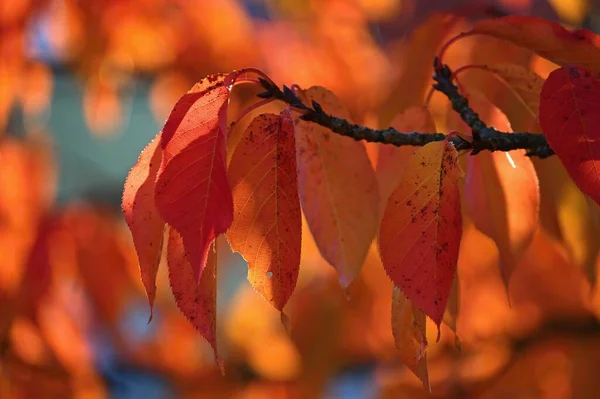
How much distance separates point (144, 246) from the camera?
1.82 ft

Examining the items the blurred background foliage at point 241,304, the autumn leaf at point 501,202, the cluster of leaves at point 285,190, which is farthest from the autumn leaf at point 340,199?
the blurred background foliage at point 241,304

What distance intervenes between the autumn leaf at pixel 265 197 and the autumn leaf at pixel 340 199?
5.4 inches

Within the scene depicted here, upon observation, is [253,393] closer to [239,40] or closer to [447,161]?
[239,40]

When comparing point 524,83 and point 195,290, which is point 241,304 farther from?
point 195,290

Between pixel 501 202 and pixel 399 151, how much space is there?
0.12 meters

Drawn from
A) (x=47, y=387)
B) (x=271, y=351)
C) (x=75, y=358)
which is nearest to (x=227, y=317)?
(x=271, y=351)

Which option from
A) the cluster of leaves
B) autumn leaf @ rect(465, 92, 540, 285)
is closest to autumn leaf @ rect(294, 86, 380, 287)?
the cluster of leaves

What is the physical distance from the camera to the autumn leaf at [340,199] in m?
0.71

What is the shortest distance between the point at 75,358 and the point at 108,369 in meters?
0.32

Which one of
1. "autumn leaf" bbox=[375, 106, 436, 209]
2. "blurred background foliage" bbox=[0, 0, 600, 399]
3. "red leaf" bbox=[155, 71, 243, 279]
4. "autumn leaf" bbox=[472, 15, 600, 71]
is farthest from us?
"blurred background foliage" bbox=[0, 0, 600, 399]

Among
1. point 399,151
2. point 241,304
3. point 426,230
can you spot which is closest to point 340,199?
point 399,151

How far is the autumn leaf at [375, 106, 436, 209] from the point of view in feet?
2.41

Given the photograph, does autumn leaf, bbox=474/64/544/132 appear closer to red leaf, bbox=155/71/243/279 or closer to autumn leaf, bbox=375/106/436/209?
autumn leaf, bbox=375/106/436/209

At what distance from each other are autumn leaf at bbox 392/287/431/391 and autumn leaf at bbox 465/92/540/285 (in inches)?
7.4
